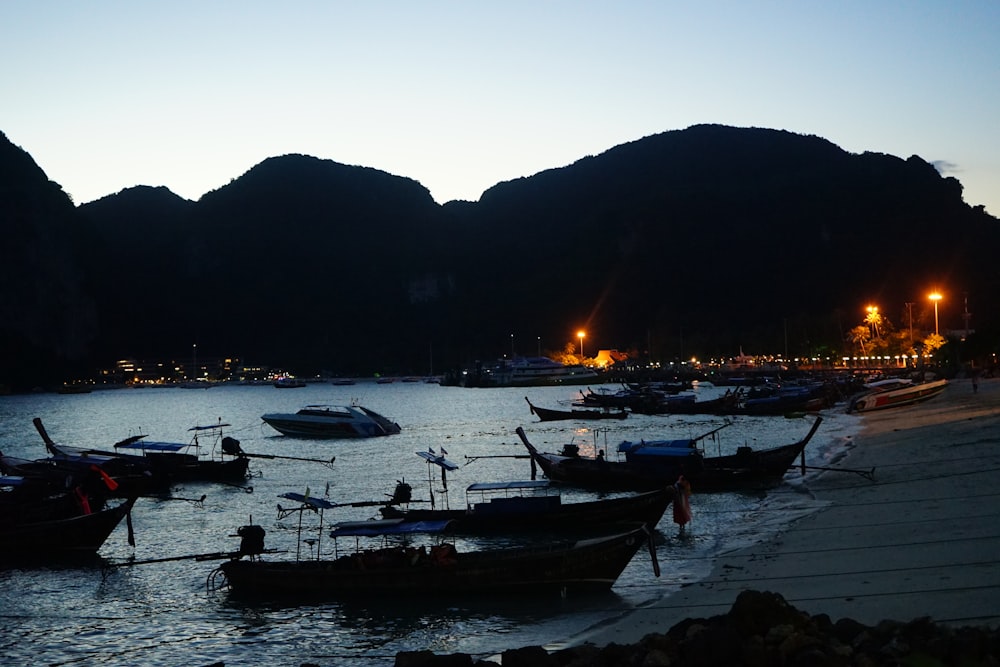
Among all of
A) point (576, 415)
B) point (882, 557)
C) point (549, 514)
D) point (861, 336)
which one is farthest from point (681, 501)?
point (861, 336)

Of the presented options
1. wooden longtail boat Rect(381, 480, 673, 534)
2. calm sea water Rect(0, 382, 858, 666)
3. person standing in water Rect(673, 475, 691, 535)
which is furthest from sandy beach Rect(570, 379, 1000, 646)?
wooden longtail boat Rect(381, 480, 673, 534)

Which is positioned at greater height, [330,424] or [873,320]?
[873,320]

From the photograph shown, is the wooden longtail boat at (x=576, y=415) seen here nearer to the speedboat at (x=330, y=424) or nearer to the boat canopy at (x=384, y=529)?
the speedboat at (x=330, y=424)

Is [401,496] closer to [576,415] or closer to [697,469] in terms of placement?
[697,469]

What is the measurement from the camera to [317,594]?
19141 millimetres

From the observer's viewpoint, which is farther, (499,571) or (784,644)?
(499,571)

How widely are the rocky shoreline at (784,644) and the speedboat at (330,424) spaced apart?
56092 millimetres

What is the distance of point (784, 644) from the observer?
10.2 meters

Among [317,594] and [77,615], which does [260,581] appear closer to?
[317,594]

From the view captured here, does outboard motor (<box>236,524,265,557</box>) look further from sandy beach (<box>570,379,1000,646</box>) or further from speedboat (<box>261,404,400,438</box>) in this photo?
speedboat (<box>261,404,400,438</box>)

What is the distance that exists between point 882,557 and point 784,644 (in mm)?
7754

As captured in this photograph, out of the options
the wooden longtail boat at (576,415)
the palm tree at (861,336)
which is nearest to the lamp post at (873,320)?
the palm tree at (861,336)

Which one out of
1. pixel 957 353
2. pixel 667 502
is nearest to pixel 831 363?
pixel 957 353

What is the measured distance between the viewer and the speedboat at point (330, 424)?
221 feet
